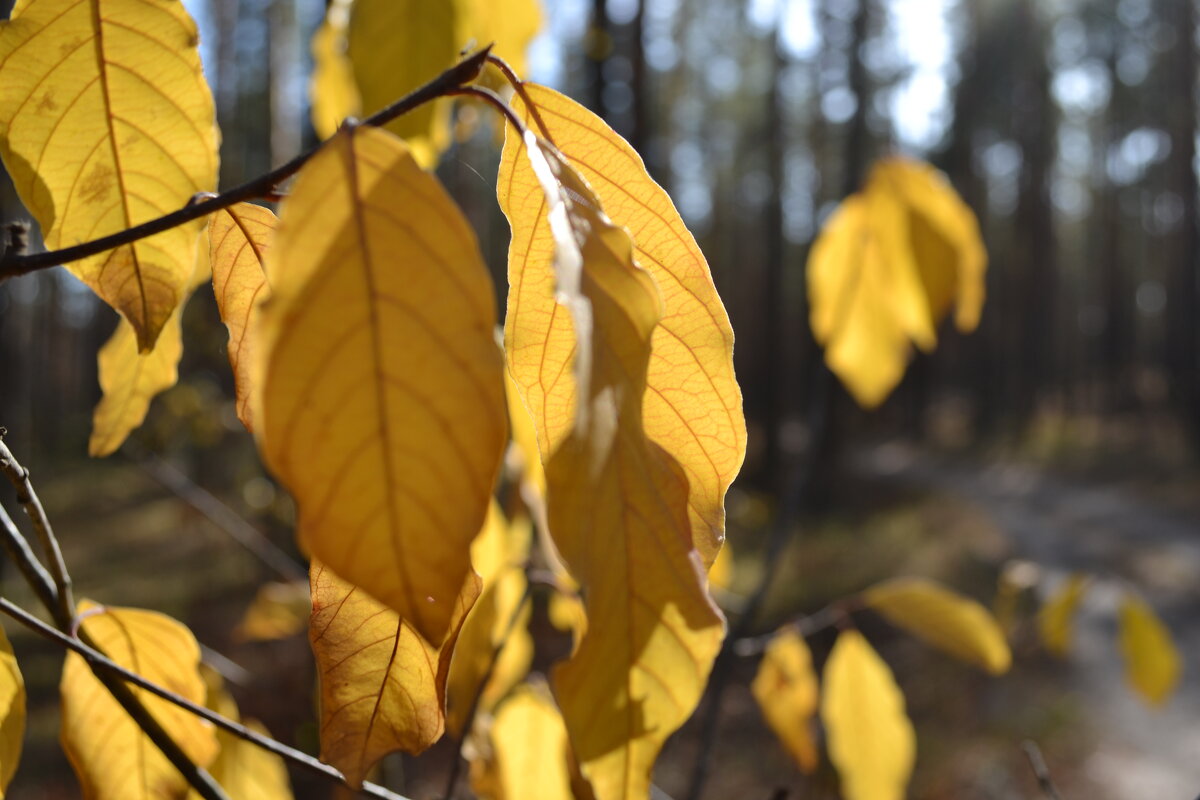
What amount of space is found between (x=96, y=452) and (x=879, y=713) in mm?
912

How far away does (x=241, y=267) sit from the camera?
45cm

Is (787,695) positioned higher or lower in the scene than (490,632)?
lower

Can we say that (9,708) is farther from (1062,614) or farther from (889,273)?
(1062,614)

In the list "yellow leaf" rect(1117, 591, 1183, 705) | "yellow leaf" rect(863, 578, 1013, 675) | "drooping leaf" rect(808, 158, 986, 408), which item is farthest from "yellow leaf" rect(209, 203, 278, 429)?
"yellow leaf" rect(1117, 591, 1183, 705)

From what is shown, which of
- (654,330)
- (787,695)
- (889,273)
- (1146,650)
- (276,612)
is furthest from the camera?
(276,612)

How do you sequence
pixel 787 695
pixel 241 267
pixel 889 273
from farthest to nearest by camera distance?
pixel 787 695 < pixel 889 273 < pixel 241 267

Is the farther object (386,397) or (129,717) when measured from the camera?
(129,717)

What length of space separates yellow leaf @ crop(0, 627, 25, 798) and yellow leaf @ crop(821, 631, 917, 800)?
843mm

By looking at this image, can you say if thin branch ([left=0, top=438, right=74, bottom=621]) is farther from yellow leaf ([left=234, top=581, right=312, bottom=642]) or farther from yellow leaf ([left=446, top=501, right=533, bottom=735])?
yellow leaf ([left=234, top=581, right=312, bottom=642])

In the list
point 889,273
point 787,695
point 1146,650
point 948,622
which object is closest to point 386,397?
point 889,273

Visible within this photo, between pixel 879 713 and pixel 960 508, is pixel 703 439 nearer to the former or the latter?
pixel 879 713

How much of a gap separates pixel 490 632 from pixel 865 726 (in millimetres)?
571

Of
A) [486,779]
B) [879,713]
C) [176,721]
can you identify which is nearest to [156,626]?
[176,721]

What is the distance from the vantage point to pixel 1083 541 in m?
10.1
